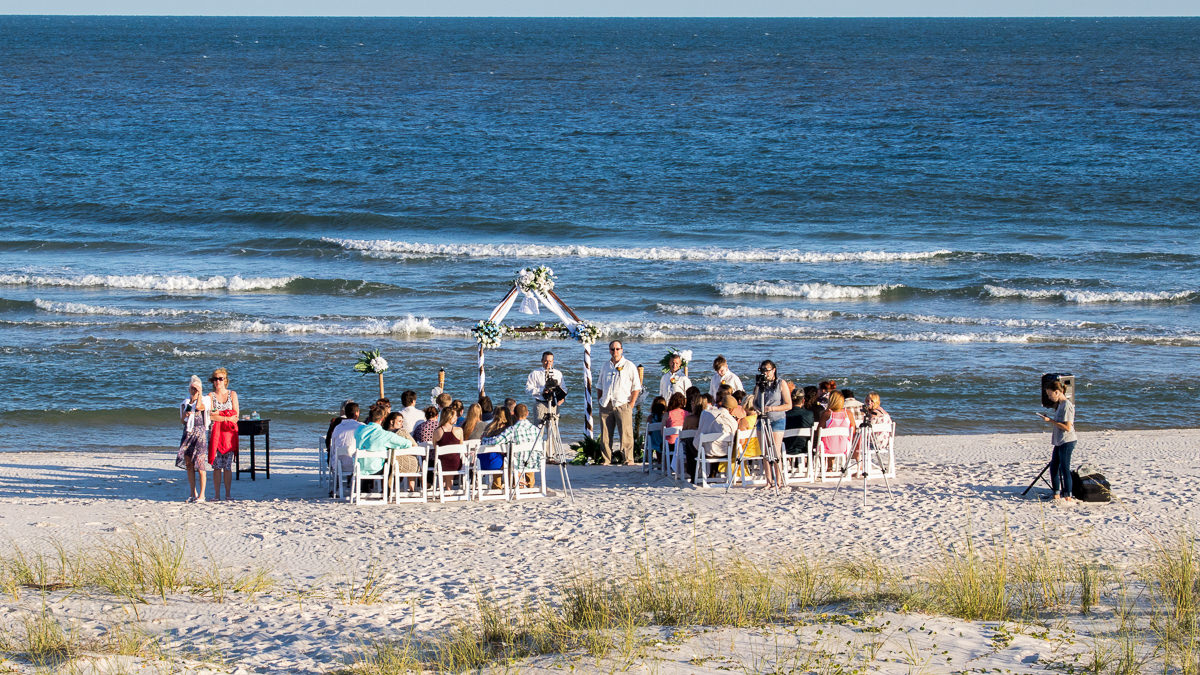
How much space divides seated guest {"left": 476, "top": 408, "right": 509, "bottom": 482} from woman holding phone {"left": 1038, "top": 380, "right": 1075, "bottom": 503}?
4988 mm

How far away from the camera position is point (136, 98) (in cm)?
5912

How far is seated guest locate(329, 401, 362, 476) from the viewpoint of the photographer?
10.7m

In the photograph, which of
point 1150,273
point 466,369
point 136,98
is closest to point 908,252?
point 1150,273

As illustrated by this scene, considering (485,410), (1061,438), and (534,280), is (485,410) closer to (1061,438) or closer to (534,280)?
(534,280)

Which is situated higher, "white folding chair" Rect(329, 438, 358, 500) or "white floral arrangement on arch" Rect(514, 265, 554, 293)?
"white floral arrangement on arch" Rect(514, 265, 554, 293)

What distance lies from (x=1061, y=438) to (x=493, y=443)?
17.0ft

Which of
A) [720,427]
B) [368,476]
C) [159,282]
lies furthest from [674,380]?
[159,282]

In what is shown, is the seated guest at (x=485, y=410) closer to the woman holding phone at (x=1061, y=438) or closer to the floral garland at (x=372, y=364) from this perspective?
the floral garland at (x=372, y=364)

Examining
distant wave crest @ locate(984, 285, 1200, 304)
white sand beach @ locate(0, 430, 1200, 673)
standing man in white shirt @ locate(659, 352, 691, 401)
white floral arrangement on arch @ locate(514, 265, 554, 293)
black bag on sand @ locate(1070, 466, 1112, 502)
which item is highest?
distant wave crest @ locate(984, 285, 1200, 304)

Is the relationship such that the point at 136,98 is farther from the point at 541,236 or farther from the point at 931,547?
the point at 931,547

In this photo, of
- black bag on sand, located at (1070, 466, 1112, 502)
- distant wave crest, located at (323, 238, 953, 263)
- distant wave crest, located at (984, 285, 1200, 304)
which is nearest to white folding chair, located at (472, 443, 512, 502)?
black bag on sand, located at (1070, 466, 1112, 502)

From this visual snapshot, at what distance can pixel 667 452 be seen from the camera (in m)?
11.6

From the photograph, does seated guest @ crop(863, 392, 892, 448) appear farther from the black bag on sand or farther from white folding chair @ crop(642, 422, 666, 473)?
white folding chair @ crop(642, 422, 666, 473)

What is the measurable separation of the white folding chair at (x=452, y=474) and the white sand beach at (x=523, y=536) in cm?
18
